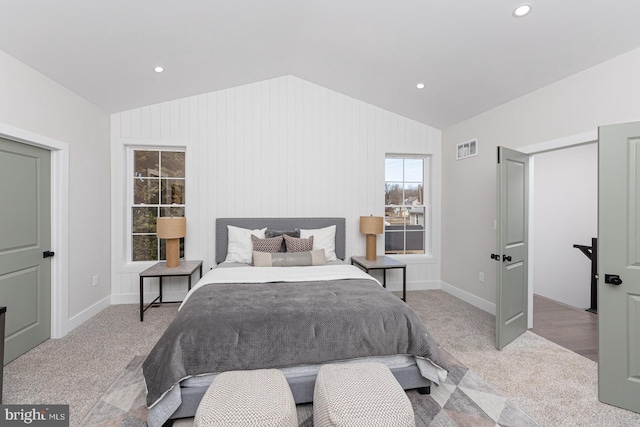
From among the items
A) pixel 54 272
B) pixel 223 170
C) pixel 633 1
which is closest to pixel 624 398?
pixel 633 1

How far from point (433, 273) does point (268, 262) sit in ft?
9.60

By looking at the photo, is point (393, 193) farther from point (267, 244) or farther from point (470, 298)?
point (267, 244)

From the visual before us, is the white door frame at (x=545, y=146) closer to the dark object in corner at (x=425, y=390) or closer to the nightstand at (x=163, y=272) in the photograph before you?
the dark object in corner at (x=425, y=390)

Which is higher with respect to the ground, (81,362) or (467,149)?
(467,149)

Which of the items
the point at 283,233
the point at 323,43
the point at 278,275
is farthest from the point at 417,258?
the point at 323,43

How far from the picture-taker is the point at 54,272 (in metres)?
3.22

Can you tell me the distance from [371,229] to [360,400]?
116 inches

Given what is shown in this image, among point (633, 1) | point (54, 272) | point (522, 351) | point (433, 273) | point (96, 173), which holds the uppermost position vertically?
point (633, 1)

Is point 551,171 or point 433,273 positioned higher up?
point 551,171

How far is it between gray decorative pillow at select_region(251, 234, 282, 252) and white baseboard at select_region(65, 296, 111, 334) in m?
2.14

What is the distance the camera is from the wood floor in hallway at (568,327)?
3045 millimetres

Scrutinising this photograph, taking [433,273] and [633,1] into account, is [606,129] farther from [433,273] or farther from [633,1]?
[433,273]

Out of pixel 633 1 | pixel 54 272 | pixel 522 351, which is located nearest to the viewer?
pixel 633 1

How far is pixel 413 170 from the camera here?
203 inches
